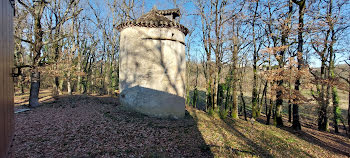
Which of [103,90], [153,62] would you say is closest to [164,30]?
[153,62]

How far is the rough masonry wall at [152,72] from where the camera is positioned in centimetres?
864

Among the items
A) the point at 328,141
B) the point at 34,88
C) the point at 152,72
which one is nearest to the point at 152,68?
the point at 152,72

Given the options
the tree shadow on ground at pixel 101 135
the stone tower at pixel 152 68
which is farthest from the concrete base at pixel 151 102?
the tree shadow on ground at pixel 101 135

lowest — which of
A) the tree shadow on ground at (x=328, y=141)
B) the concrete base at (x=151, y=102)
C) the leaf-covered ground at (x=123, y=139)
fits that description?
the tree shadow on ground at (x=328, y=141)

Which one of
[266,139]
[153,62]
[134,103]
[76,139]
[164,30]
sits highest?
[164,30]

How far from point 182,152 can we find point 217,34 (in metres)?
10.7

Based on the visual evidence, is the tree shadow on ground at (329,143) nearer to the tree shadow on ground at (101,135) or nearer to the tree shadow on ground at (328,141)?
the tree shadow on ground at (328,141)

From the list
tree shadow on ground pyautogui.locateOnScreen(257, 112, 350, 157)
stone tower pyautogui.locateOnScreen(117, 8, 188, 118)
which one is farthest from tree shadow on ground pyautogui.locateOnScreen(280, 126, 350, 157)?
stone tower pyautogui.locateOnScreen(117, 8, 188, 118)

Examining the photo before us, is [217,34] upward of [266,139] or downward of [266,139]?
upward

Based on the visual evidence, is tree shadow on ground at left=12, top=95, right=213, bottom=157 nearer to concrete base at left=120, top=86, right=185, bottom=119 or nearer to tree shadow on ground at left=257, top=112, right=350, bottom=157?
concrete base at left=120, top=86, right=185, bottom=119

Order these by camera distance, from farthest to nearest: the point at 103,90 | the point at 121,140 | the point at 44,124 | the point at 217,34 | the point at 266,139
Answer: the point at 103,90 → the point at 217,34 → the point at 266,139 → the point at 44,124 → the point at 121,140

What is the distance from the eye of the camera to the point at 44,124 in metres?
6.67

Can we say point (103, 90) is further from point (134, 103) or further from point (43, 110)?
point (134, 103)

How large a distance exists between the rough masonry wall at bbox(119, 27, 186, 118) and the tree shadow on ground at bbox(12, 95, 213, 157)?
74 centimetres
